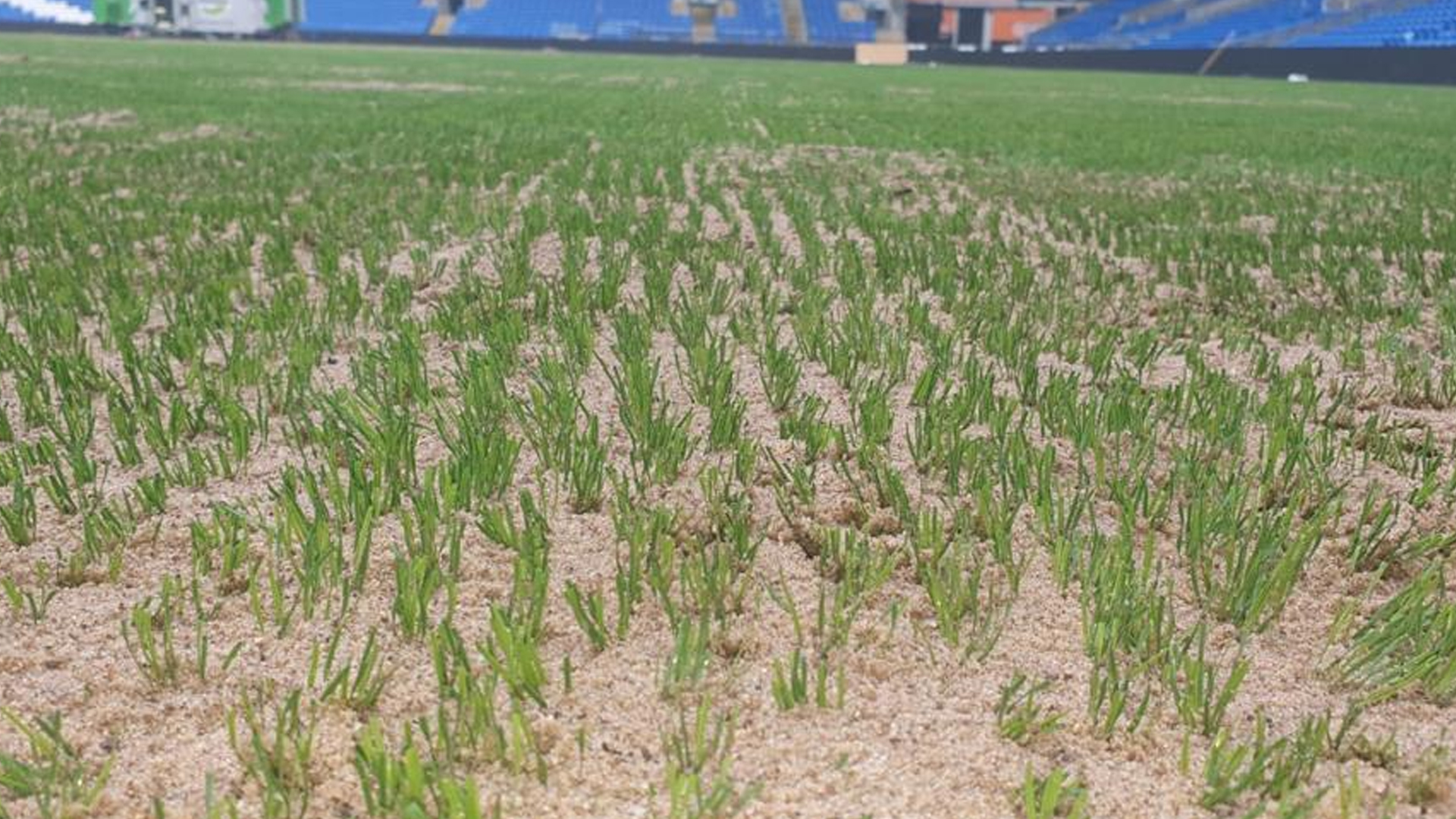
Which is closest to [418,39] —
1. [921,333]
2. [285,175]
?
[285,175]

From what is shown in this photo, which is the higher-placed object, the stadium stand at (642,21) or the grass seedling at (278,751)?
the stadium stand at (642,21)

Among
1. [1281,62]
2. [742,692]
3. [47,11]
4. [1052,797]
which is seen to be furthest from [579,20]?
[1052,797]

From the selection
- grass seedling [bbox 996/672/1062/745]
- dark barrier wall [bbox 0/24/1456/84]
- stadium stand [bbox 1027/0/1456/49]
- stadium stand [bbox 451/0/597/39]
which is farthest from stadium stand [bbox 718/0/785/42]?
grass seedling [bbox 996/672/1062/745]

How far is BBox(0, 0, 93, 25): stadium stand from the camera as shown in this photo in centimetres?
6506

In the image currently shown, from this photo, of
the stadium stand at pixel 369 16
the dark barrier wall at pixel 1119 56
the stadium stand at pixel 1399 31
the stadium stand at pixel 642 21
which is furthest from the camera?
the stadium stand at pixel 369 16

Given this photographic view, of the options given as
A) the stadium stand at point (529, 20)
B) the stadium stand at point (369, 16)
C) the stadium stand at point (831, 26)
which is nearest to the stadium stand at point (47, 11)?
the stadium stand at point (369, 16)

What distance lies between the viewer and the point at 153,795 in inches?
61.4

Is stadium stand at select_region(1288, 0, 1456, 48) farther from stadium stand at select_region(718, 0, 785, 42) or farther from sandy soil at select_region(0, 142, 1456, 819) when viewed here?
sandy soil at select_region(0, 142, 1456, 819)

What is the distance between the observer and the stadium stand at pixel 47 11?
213 ft

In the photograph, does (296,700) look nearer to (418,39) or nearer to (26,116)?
(26,116)

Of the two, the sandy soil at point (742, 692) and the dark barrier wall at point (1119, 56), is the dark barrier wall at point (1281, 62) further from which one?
the sandy soil at point (742, 692)

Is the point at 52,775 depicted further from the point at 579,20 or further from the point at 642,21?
the point at 579,20

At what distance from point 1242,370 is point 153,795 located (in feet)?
11.1

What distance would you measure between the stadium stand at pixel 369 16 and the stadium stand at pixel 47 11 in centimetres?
1199
